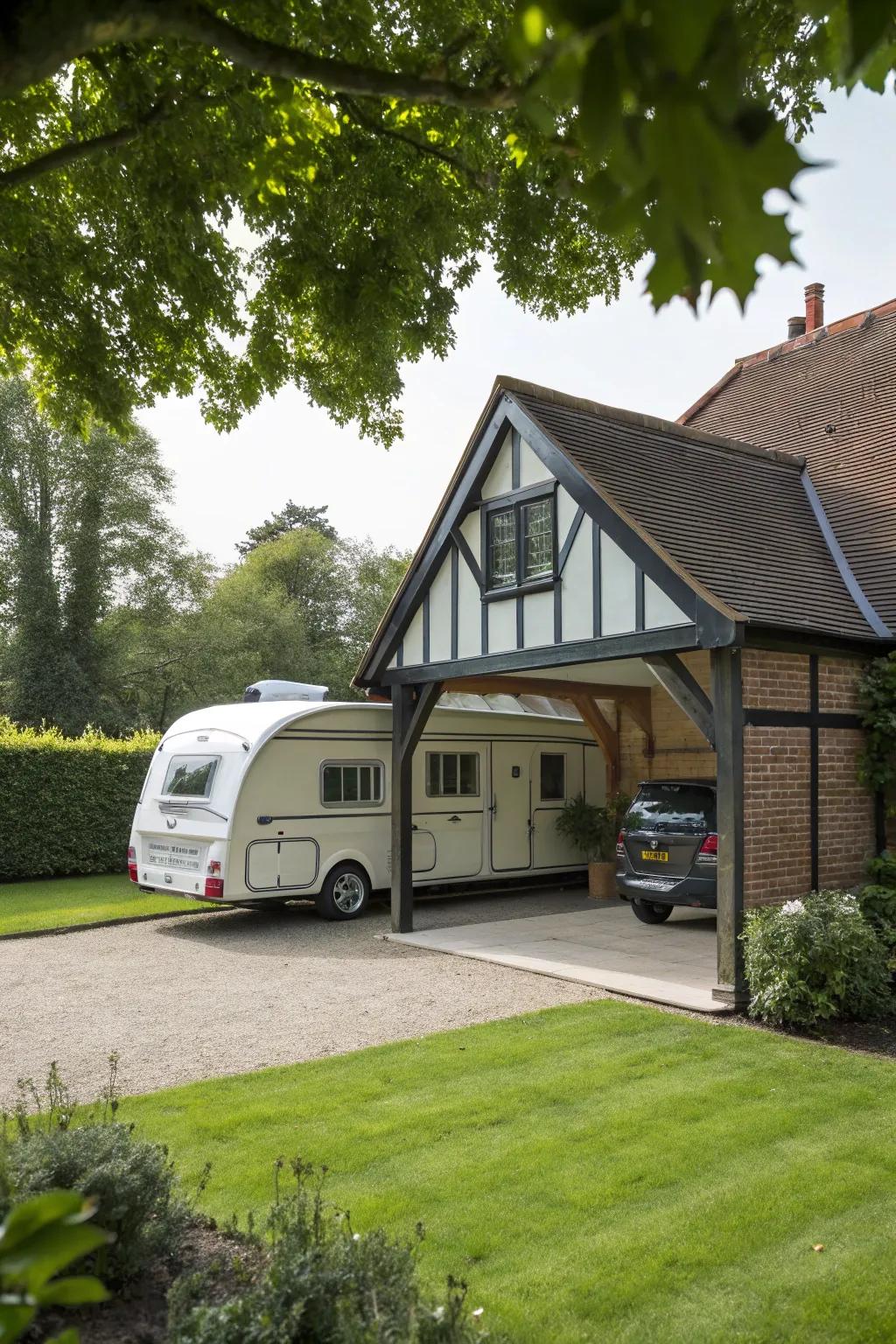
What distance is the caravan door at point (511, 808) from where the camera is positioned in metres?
15.9

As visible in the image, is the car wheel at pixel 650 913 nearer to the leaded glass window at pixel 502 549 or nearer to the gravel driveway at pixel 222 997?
the gravel driveway at pixel 222 997

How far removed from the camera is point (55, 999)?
369 inches

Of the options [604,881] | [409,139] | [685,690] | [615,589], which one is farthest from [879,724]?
[409,139]

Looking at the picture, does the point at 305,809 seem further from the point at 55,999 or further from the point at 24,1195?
the point at 24,1195

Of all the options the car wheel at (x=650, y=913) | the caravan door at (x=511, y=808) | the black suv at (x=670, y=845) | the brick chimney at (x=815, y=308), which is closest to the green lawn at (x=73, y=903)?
the caravan door at (x=511, y=808)

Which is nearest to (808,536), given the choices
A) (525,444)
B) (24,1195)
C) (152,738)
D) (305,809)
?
(525,444)

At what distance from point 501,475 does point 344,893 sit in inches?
230

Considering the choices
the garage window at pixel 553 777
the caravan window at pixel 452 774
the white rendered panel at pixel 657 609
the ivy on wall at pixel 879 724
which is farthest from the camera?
the garage window at pixel 553 777

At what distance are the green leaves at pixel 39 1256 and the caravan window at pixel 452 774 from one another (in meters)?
13.8

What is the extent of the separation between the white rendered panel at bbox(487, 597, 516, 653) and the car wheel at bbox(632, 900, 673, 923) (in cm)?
411

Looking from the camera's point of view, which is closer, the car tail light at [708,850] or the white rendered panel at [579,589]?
the white rendered panel at [579,589]

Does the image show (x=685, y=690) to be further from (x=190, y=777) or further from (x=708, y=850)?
(x=190, y=777)

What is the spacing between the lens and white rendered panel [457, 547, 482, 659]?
39.3 ft

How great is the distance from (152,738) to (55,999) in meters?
10.9
